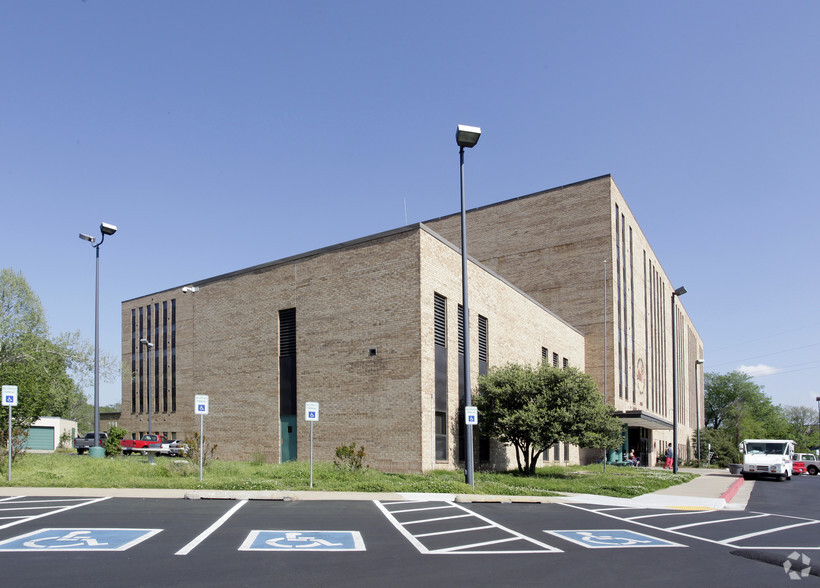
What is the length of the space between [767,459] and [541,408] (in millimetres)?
18783

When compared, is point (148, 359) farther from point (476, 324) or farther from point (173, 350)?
point (476, 324)

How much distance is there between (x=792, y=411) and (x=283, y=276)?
14062 centimetres

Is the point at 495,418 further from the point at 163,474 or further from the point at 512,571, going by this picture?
the point at 512,571

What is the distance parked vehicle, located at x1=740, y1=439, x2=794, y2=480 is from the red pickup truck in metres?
35.5

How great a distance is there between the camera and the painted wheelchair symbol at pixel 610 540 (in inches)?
422

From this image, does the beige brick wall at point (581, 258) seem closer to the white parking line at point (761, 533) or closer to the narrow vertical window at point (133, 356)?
the narrow vertical window at point (133, 356)

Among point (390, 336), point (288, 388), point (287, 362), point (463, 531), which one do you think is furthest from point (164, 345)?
point (463, 531)

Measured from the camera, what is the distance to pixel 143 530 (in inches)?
416

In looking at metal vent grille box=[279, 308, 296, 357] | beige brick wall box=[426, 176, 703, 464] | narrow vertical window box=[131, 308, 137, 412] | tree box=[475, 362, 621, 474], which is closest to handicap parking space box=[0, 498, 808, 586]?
tree box=[475, 362, 621, 474]

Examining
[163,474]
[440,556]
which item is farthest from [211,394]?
[440,556]

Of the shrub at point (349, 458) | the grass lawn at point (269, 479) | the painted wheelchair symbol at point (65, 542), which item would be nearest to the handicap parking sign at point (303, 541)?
the painted wheelchair symbol at point (65, 542)

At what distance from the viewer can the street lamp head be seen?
18.1 m

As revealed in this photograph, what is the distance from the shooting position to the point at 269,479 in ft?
64.0

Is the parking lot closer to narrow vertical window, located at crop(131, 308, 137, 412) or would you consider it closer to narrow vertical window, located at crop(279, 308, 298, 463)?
narrow vertical window, located at crop(279, 308, 298, 463)
